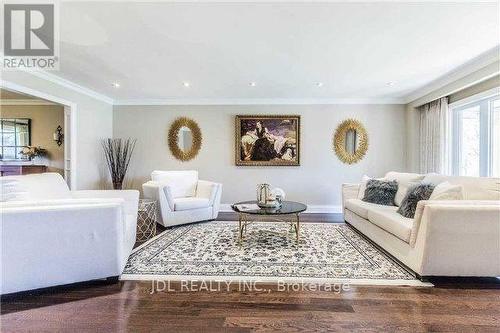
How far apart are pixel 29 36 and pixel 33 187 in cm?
155

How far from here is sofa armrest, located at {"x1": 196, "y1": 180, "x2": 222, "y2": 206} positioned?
451 cm

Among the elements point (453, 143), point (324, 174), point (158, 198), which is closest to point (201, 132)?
point (158, 198)

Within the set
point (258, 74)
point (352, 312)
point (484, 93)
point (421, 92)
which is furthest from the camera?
point (421, 92)

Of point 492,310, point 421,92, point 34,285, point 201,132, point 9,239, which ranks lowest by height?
point 492,310

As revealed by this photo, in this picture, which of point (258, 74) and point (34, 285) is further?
point (258, 74)

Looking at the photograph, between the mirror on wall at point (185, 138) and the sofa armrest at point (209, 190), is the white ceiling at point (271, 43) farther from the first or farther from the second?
the sofa armrest at point (209, 190)

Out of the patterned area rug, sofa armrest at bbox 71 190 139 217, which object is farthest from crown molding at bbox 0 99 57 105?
the patterned area rug

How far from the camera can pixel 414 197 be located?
2.99 metres

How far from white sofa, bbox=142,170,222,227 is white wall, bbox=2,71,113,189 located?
4.35 feet

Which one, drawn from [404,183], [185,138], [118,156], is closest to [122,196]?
[118,156]

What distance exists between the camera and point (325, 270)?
249 cm

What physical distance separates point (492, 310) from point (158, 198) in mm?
3876

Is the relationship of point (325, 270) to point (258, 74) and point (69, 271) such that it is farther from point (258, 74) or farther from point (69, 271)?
point (258, 74)

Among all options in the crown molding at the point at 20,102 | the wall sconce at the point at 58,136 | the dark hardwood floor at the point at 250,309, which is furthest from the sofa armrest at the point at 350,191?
the crown molding at the point at 20,102
